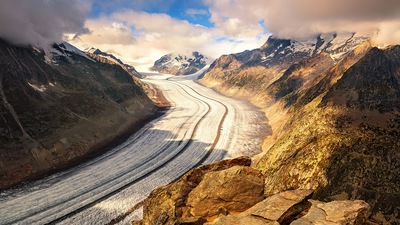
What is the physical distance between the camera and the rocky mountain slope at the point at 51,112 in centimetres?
3731

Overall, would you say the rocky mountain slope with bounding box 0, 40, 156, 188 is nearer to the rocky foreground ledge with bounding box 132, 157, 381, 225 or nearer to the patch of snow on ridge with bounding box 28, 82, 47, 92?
the patch of snow on ridge with bounding box 28, 82, 47, 92

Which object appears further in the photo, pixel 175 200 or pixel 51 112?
pixel 51 112

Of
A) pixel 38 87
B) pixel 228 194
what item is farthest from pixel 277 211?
pixel 38 87

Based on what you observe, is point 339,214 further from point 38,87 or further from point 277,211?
point 38,87

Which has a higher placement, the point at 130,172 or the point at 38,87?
the point at 38,87

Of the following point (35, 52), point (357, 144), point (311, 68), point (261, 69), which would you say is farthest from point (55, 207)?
point (261, 69)

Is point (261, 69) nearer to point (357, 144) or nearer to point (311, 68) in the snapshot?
point (311, 68)

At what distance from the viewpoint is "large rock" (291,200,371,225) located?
1154 cm

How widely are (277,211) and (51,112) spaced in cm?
4286

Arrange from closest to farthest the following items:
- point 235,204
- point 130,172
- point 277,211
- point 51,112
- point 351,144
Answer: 1. point 277,211
2. point 235,204
3. point 351,144
4. point 130,172
5. point 51,112

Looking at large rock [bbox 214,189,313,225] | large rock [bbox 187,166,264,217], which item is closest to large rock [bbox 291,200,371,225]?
large rock [bbox 214,189,313,225]

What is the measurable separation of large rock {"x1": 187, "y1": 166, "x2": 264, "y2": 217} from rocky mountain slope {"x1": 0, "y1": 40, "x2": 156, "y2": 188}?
27.4 metres

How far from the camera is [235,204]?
49.7 feet

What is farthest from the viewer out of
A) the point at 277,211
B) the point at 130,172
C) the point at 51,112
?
the point at 51,112
